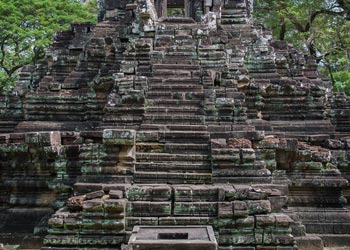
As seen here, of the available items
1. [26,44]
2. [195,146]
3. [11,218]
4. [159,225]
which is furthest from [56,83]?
[26,44]

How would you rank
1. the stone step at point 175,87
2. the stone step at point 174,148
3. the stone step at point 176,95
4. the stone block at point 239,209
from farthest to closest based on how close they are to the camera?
1. the stone step at point 175,87
2. the stone step at point 176,95
3. the stone step at point 174,148
4. the stone block at point 239,209

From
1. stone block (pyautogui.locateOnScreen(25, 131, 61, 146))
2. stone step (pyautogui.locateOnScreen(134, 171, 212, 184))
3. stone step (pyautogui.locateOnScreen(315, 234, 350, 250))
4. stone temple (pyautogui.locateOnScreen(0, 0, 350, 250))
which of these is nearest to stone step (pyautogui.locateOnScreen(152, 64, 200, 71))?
stone temple (pyautogui.locateOnScreen(0, 0, 350, 250))

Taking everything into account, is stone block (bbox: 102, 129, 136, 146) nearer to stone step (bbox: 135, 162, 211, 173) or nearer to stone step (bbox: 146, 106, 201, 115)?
stone step (bbox: 135, 162, 211, 173)

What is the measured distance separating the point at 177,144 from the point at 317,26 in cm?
1775

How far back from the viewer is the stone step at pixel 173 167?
310 inches

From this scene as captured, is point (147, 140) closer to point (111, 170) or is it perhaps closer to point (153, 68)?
point (111, 170)

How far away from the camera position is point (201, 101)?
29.3 feet

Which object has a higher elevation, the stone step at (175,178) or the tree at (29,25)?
the tree at (29,25)

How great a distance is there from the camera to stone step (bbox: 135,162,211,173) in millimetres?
7875

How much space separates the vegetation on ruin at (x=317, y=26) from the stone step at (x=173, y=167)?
47.2 ft

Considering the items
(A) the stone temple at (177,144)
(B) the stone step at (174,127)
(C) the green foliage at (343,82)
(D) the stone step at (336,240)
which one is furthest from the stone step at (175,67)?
(C) the green foliage at (343,82)

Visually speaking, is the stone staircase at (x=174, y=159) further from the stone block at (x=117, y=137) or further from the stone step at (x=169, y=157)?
the stone block at (x=117, y=137)

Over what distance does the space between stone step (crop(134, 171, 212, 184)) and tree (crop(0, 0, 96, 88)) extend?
14582 millimetres

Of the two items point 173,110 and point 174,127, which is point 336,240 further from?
point 173,110
